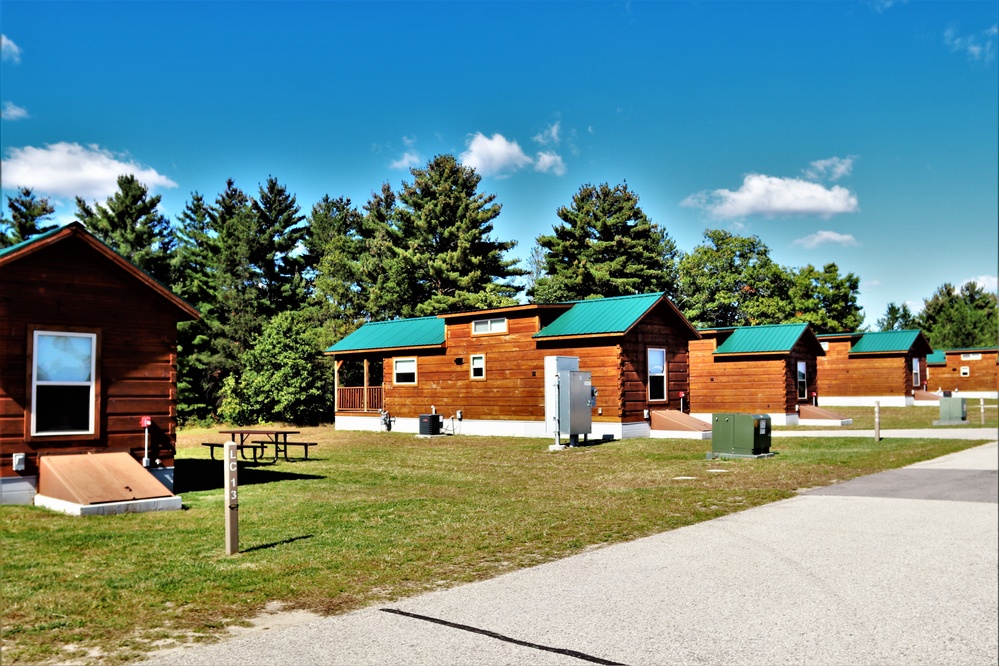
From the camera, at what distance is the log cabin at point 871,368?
46594mm

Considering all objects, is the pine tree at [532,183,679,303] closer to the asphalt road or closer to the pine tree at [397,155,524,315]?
the pine tree at [397,155,524,315]

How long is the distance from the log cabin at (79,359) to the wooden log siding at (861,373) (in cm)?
4349

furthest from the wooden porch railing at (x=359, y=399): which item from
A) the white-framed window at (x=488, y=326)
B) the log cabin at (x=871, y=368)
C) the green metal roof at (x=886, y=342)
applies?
the green metal roof at (x=886, y=342)

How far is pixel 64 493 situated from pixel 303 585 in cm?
657

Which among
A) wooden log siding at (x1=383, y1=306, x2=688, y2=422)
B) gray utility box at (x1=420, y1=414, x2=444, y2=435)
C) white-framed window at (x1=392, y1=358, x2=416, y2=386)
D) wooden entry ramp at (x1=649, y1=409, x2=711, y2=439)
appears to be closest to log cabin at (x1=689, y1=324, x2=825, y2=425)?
wooden log siding at (x1=383, y1=306, x2=688, y2=422)

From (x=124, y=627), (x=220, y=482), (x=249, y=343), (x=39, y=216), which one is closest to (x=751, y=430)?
(x=220, y=482)

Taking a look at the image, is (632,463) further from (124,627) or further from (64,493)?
(124,627)

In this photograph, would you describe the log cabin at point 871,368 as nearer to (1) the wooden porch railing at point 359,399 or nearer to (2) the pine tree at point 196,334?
(1) the wooden porch railing at point 359,399

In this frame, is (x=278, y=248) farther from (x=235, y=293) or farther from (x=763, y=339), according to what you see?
(x=763, y=339)

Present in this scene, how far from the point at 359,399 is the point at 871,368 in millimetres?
30757

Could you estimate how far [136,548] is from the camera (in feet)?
30.9

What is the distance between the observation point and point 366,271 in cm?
5541

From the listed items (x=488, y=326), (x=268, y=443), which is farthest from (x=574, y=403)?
(x=268, y=443)

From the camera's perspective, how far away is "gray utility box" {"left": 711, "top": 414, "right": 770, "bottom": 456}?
62.8 ft
